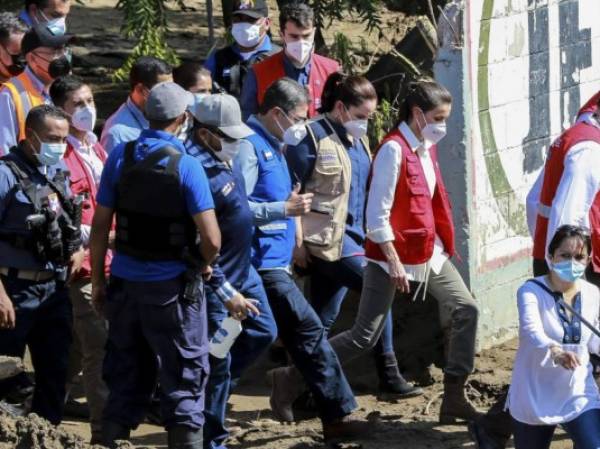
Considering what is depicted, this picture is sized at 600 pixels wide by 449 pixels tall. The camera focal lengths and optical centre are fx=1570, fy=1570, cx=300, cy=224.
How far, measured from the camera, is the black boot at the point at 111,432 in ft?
23.2

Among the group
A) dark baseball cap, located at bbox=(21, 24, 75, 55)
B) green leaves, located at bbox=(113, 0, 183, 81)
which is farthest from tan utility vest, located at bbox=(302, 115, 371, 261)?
green leaves, located at bbox=(113, 0, 183, 81)

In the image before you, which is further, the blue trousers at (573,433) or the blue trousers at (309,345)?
the blue trousers at (309,345)

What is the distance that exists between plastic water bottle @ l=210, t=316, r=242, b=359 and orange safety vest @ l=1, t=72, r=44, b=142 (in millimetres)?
1589

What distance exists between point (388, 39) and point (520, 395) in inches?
259

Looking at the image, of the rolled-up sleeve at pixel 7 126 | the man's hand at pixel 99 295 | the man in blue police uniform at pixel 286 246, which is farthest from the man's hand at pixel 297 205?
the rolled-up sleeve at pixel 7 126

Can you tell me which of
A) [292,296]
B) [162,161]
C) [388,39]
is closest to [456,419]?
[292,296]

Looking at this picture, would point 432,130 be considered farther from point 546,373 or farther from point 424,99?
point 546,373

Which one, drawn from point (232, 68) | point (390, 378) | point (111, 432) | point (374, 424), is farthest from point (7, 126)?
point (390, 378)

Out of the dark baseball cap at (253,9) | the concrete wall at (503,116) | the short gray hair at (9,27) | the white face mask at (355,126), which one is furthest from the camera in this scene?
the dark baseball cap at (253,9)

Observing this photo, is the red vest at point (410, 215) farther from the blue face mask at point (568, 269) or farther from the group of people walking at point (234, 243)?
the blue face mask at point (568, 269)

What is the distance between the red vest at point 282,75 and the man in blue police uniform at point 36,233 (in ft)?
6.32

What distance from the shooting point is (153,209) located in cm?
686

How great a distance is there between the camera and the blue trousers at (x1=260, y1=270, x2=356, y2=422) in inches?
312

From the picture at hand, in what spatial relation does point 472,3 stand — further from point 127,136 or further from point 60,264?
point 60,264
